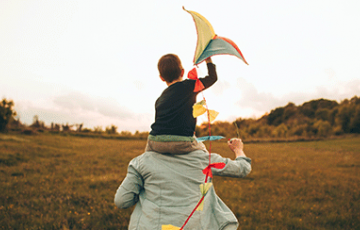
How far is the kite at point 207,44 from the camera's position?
173 cm

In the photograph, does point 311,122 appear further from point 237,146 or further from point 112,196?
point 237,146

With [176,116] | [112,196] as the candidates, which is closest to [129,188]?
[176,116]

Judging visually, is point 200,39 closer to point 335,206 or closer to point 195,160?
point 195,160

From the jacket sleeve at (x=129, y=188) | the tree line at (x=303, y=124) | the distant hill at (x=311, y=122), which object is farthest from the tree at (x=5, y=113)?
the distant hill at (x=311, y=122)

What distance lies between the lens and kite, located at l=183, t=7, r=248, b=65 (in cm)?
173

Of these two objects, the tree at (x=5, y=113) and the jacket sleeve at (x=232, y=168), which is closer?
the jacket sleeve at (x=232, y=168)

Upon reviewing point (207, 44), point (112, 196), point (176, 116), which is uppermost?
point (207, 44)

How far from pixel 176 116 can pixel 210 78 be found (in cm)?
43

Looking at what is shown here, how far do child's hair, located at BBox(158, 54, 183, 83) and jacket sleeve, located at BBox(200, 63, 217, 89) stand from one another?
0.87ft

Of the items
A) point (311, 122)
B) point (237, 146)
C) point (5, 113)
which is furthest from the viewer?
point (311, 122)

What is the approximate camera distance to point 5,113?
43.3 ft

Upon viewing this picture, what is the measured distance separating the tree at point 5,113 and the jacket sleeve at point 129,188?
14795 millimetres

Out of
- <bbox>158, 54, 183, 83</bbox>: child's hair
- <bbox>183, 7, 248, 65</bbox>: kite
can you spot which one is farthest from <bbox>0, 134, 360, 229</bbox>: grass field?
<bbox>183, 7, 248, 65</bbox>: kite

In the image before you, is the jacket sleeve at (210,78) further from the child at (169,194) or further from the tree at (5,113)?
the tree at (5,113)
